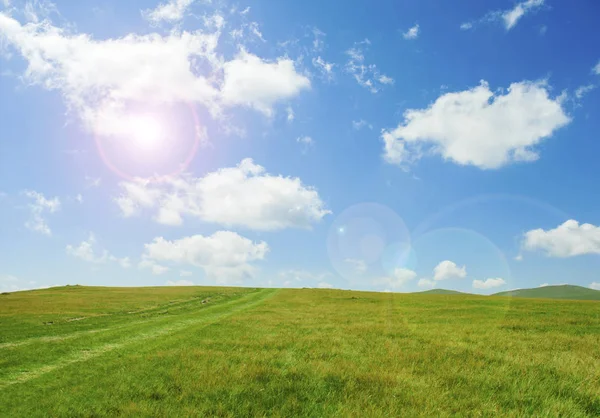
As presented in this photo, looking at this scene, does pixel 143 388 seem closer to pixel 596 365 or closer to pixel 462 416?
pixel 462 416

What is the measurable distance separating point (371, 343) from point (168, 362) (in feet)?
28.1

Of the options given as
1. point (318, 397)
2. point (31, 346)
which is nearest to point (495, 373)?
point (318, 397)

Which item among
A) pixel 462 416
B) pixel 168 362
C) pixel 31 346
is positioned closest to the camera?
pixel 462 416

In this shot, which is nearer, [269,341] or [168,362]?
[168,362]

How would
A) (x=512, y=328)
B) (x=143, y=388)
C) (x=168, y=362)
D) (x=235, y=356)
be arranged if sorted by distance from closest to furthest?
(x=143, y=388) → (x=168, y=362) → (x=235, y=356) → (x=512, y=328)

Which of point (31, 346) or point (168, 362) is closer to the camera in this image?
point (168, 362)

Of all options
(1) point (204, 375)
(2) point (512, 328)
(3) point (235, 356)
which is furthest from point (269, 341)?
(2) point (512, 328)

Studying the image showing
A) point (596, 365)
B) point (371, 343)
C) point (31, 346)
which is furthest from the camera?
point (31, 346)

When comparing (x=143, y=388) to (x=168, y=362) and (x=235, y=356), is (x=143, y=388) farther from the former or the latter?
(x=235, y=356)

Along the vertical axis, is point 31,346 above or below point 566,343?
below

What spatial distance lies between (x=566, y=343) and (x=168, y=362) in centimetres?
1723

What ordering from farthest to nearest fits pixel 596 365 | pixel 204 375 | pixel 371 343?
pixel 371 343, pixel 596 365, pixel 204 375

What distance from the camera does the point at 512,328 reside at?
21.9 m

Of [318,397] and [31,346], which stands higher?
[318,397]
